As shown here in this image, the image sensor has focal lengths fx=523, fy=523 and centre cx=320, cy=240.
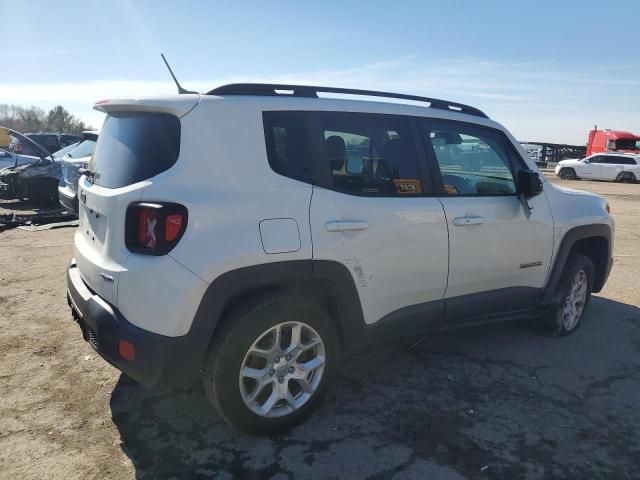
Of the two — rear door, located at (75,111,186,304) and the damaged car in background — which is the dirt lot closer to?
rear door, located at (75,111,186,304)

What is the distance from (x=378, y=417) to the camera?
320 centimetres

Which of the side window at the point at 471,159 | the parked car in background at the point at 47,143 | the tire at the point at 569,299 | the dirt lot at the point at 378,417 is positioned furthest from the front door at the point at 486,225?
the parked car in background at the point at 47,143

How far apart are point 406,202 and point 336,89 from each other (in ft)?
2.72

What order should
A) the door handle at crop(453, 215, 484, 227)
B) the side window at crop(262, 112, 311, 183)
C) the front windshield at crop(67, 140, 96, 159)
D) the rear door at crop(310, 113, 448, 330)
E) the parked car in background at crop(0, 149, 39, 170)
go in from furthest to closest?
the parked car in background at crop(0, 149, 39, 170), the front windshield at crop(67, 140, 96, 159), the door handle at crop(453, 215, 484, 227), the rear door at crop(310, 113, 448, 330), the side window at crop(262, 112, 311, 183)

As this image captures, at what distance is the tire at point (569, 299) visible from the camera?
177 inches

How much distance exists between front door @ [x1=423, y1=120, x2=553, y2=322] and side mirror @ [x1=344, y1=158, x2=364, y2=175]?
0.63 meters

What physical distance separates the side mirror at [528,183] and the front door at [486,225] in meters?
0.08

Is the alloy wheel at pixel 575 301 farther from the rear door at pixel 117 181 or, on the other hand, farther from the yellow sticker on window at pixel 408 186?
the rear door at pixel 117 181

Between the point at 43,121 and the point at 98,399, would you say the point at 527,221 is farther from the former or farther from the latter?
the point at 43,121

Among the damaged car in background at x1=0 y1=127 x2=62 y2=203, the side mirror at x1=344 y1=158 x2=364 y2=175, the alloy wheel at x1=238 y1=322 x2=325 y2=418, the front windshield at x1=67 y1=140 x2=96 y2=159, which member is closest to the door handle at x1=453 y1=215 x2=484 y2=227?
the side mirror at x1=344 y1=158 x2=364 y2=175

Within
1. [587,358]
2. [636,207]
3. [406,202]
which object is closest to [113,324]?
[406,202]

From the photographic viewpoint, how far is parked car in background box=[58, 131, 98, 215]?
25.4 ft

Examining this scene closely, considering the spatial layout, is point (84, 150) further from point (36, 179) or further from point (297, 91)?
point (297, 91)

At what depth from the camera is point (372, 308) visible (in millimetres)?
3215
